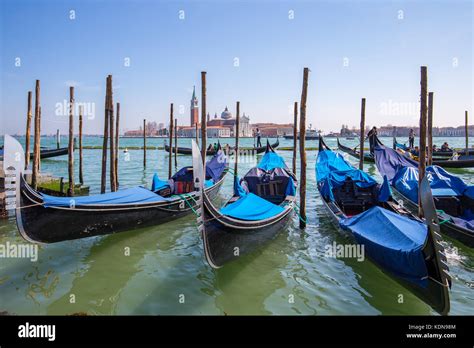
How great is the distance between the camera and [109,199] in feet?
16.0

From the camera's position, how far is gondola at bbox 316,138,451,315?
8.78ft

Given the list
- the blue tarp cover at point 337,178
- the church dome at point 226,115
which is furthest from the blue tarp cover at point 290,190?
the church dome at point 226,115

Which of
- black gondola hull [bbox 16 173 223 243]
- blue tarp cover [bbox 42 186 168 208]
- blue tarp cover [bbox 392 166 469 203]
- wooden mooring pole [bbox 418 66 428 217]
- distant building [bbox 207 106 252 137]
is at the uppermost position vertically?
distant building [bbox 207 106 252 137]

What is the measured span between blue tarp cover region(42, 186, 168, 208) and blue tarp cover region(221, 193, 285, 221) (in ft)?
4.75

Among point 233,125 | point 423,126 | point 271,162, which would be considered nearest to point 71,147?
point 271,162

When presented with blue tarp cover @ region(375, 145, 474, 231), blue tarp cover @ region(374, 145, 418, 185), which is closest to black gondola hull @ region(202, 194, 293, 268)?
blue tarp cover @ region(375, 145, 474, 231)

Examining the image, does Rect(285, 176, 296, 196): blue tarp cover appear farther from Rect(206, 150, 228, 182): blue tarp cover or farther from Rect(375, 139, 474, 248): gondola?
Rect(206, 150, 228, 182): blue tarp cover

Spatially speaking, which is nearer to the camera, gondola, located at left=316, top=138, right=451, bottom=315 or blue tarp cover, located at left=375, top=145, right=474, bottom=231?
gondola, located at left=316, top=138, right=451, bottom=315

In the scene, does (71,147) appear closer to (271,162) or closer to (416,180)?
(271,162)
